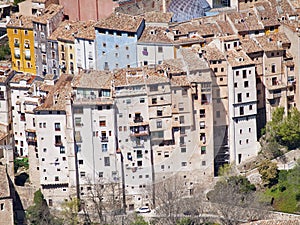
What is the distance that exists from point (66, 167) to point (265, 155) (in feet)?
31.6

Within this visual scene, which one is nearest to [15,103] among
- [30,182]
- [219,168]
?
[30,182]

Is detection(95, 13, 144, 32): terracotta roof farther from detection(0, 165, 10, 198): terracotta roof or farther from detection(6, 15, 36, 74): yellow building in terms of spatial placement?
detection(0, 165, 10, 198): terracotta roof

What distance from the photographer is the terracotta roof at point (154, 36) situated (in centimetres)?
8231

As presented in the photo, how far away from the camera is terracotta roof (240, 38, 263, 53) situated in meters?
83.3

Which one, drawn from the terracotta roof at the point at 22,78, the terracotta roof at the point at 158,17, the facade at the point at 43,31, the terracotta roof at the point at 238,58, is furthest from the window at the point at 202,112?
the facade at the point at 43,31

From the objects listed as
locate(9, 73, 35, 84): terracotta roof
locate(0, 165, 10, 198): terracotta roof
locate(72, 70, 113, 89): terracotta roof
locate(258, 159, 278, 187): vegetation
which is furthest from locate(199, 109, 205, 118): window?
locate(0, 165, 10, 198): terracotta roof

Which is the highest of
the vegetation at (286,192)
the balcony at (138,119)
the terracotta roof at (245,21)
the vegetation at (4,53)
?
the terracotta roof at (245,21)

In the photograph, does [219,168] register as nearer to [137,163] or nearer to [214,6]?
[137,163]

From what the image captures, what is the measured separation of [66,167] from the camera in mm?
82062

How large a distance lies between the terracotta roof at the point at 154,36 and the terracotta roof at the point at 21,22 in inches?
324

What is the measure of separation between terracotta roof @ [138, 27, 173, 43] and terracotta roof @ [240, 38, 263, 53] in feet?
12.3

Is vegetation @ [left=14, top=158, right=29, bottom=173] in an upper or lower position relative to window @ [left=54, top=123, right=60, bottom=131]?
lower

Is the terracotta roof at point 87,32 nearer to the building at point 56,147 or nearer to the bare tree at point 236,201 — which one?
the building at point 56,147

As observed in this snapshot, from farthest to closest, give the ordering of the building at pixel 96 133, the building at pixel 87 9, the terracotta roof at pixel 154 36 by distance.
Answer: the building at pixel 87 9, the terracotta roof at pixel 154 36, the building at pixel 96 133
